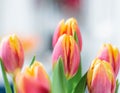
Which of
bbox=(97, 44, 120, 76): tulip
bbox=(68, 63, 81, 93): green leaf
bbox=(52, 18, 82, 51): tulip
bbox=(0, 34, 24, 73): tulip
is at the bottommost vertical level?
bbox=(68, 63, 81, 93): green leaf

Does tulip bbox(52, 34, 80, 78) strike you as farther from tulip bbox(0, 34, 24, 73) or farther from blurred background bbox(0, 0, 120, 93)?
blurred background bbox(0, 0, 120, 93)

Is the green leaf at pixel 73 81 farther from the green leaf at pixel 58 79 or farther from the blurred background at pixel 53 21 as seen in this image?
the blurred background at pixel 53 21

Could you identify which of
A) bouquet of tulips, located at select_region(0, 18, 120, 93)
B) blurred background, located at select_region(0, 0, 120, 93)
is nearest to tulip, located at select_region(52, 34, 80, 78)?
bouquet of tulips, located at select_region(0, 18, 120, 93)

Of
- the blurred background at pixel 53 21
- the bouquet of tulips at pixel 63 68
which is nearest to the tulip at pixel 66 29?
the bouquet of tulips at pixel 63 68

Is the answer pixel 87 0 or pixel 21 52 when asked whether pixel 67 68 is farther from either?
pixel 87 0

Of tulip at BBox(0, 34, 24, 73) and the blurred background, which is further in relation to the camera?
the blurred background

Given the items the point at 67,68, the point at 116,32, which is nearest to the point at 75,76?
the point at 67,68

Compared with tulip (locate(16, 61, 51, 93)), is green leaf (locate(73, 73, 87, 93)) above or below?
below
